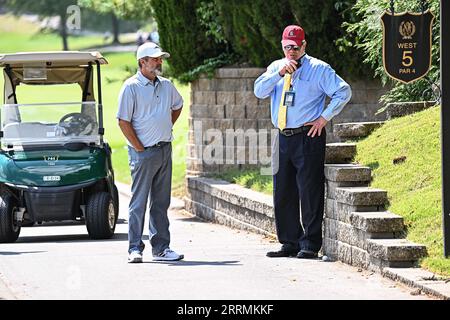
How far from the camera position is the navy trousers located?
10.6m

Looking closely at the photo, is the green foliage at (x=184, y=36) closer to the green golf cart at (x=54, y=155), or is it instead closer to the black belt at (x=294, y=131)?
the green golf cart at (x=54, y=155)

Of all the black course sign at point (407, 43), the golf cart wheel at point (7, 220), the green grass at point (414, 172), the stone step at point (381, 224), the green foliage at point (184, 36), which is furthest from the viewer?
the green foliage at point (184, 36)

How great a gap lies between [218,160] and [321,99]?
6968 millimetres

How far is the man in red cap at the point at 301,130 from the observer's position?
34.7 ft

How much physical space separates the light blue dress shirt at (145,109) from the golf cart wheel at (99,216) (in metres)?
2.76

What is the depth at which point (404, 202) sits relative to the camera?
10.1m

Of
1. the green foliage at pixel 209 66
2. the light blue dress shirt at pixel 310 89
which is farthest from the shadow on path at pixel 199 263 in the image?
the green foliage at pixel 209 66

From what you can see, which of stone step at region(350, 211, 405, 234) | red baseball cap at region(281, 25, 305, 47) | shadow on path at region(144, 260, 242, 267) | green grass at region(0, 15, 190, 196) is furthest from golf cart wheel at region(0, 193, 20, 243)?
stone step at region(350, 211, 405, 234)

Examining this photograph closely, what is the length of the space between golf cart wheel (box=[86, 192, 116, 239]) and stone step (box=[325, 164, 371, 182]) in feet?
10.7

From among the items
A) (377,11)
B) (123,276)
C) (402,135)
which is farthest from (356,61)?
(123,276)

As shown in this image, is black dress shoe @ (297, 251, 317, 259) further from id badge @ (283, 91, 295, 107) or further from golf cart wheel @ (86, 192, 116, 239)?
golf cart wheel @ (86, 192, 116, 239)

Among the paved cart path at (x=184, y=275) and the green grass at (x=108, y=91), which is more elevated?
the green grass at (x=108, y=91)

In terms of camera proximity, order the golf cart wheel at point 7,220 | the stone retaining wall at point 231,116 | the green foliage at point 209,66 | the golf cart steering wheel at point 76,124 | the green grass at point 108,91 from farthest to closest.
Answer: the green grass at point 108,91 → the green foliage at point 209,66 → the stone retaining wall at point 231,116 → the golf cart steering wheel at point 76,124 → the golf cart wheel at point 7,220

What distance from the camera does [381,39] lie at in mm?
13281
